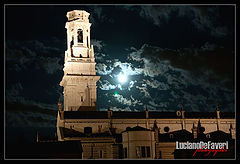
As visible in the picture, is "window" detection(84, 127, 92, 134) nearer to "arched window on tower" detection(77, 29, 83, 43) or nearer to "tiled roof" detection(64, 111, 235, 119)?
"tiled roof" detection(64, 111, 235, 119)

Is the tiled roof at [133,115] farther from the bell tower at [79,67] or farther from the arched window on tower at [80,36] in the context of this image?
the arched window on tower at [80,36]

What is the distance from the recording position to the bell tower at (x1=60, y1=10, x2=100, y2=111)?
7956 centimetres

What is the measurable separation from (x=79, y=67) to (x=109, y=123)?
Result: 1506 cm

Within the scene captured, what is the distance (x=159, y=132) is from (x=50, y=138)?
20.9m

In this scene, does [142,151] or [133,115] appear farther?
[133,115]

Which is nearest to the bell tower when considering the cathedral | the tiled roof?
the cathedral

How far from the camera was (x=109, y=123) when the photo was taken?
237 feet

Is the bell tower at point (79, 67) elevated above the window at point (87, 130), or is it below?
above

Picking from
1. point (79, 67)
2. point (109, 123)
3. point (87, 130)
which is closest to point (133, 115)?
point (109, 123)

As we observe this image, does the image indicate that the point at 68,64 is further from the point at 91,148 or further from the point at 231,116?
the point at 231,116

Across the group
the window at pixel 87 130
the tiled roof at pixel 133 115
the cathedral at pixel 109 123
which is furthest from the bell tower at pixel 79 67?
the window at pixel 87 130

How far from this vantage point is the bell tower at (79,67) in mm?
79562

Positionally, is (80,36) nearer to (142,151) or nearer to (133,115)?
(133,115)

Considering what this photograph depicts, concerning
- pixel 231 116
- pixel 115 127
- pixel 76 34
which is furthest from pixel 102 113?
pixel 231 116
